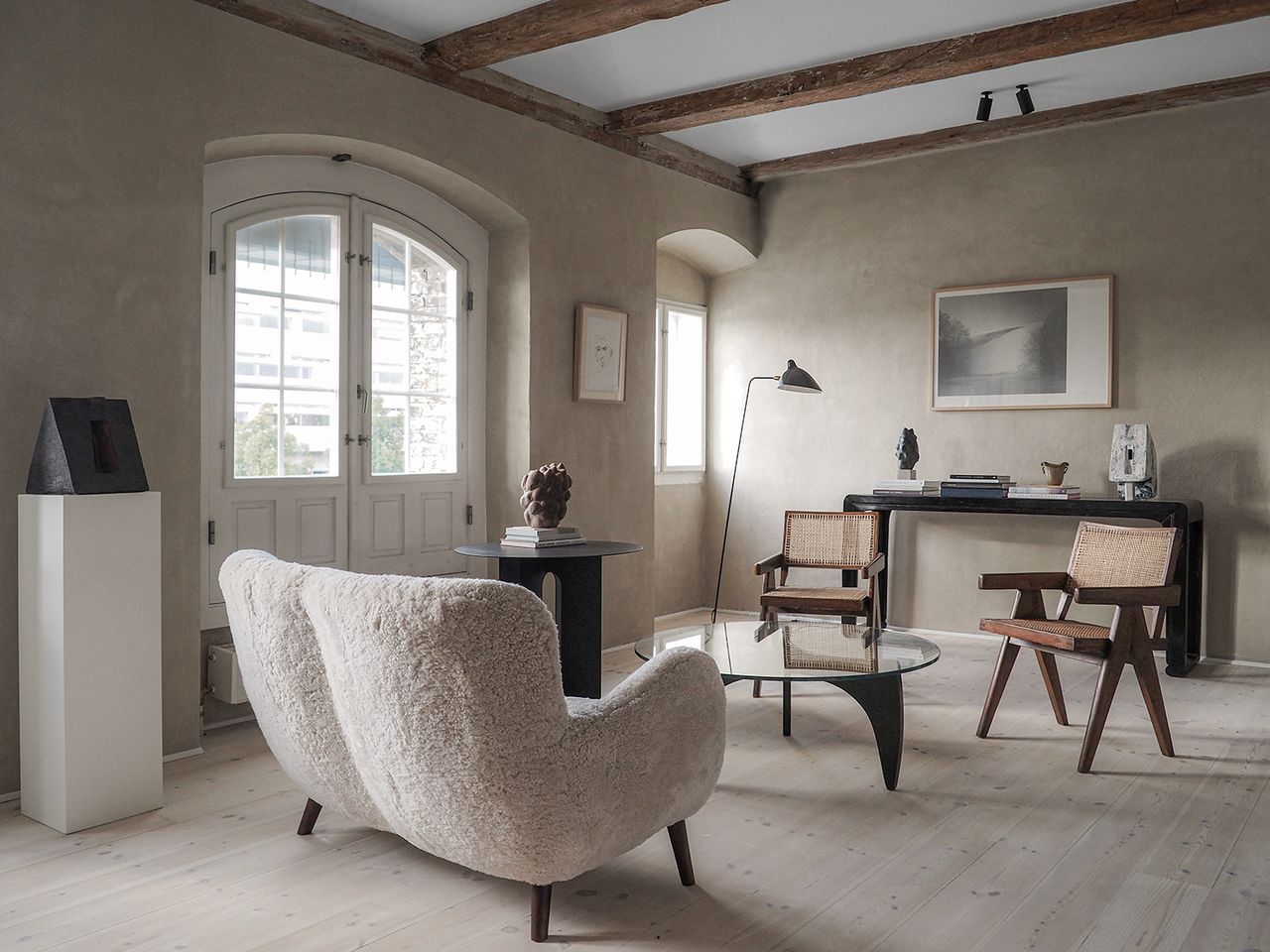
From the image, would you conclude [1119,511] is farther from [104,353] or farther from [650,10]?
[104,353]

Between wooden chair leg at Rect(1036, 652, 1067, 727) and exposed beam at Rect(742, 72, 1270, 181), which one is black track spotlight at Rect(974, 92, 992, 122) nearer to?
exposed beam at Rect(742, 72, 1270, 181)

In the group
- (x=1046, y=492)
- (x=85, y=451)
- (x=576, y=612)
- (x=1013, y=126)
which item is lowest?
(x=576, y=612)

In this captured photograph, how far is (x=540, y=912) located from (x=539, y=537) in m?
1.86

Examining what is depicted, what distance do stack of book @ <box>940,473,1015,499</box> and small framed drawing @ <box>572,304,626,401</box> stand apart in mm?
1802

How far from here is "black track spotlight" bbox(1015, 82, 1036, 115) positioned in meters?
5.09

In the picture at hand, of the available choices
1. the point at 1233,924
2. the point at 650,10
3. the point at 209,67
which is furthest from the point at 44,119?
the point at 1233,924

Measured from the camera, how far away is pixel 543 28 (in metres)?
4.10

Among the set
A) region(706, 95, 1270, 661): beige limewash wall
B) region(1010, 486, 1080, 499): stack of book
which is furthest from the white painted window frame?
region(1010, 486, 1080, 499): stack of book

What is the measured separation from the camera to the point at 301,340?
14.3ft

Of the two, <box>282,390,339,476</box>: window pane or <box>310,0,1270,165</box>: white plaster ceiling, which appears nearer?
<box>310,0,1270,165</box>: white plaster ceiling

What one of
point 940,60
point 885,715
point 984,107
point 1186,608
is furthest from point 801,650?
point 984,107

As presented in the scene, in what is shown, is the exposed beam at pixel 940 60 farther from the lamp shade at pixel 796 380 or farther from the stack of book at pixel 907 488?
the stack of book at pixel 907 488

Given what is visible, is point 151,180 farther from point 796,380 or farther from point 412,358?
point 796,380

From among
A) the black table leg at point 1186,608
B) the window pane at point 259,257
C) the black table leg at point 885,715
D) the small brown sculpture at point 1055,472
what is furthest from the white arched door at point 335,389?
the black table leg at point 1186,608
